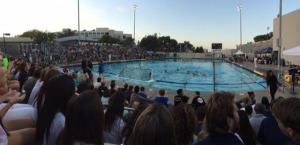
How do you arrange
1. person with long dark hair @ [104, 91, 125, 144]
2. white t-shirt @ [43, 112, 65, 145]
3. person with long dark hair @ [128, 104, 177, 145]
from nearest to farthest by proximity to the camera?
1. person with long dark hair @ [128, 104, 177, 145]
2. white t-shirt @ [43, 112, 65, 145]
3. person with long dark hair @ [104, 91, 125, 144]

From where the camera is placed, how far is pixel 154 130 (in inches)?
95.4

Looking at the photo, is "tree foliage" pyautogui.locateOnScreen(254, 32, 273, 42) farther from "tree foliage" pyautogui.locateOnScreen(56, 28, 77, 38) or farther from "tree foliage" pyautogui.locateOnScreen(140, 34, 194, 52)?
"tree foliage" pyautogui.locateOnScreen(56, 28, 77, 38)

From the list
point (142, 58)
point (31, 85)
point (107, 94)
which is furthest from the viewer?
point (142, 58)

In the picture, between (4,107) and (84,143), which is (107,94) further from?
(84,143)

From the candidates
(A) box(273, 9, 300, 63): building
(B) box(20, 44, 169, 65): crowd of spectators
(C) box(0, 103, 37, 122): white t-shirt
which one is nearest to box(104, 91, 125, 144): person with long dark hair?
(C) box(0, 103, 37, 122): white t-shirt

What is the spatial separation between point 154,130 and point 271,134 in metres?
3.41

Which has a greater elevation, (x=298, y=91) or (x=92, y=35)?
(x=92, y=35)

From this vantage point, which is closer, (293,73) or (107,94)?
(107,94)

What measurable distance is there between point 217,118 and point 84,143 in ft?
3.82

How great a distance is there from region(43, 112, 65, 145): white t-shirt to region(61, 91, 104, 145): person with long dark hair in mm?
521

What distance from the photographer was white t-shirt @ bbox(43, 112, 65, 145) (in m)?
3.59

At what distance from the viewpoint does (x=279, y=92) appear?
2012cm

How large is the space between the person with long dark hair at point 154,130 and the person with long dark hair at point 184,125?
117cm

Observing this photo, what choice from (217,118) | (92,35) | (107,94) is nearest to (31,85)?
(107,94)
